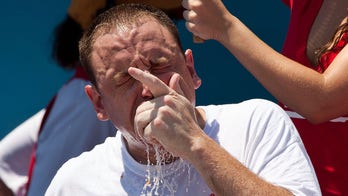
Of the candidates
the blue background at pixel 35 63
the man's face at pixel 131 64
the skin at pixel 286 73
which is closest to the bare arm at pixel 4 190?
the blue background at pixel 35 63

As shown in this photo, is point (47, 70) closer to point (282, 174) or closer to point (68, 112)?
point (68, 112)

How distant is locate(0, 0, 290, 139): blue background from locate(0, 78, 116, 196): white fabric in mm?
420

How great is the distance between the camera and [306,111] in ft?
6.31

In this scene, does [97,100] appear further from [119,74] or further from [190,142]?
[190,142]

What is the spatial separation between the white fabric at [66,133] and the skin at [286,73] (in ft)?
2.66

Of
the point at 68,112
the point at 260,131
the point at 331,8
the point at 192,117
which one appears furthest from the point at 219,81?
the point at 192,117

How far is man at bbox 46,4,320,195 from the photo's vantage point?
157 centimetres

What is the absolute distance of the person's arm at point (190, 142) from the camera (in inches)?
61.4

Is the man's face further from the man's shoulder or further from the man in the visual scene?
Result: the man's shoulder

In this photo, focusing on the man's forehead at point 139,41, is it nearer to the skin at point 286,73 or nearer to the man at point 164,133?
the man at point 164,133

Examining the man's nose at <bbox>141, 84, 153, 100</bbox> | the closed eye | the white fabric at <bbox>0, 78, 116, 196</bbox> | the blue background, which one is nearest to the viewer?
the man's nose at <bbox>141, 84, 153, 100</bbox>

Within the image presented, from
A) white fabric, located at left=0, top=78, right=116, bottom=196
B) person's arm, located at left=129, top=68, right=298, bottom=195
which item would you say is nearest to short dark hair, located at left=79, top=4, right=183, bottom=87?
person's arm, located at left=129, top=68, right=298, bottom=195

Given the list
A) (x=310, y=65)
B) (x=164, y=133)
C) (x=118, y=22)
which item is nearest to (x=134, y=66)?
(x=118, y=22)

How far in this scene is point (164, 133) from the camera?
1.57 m
